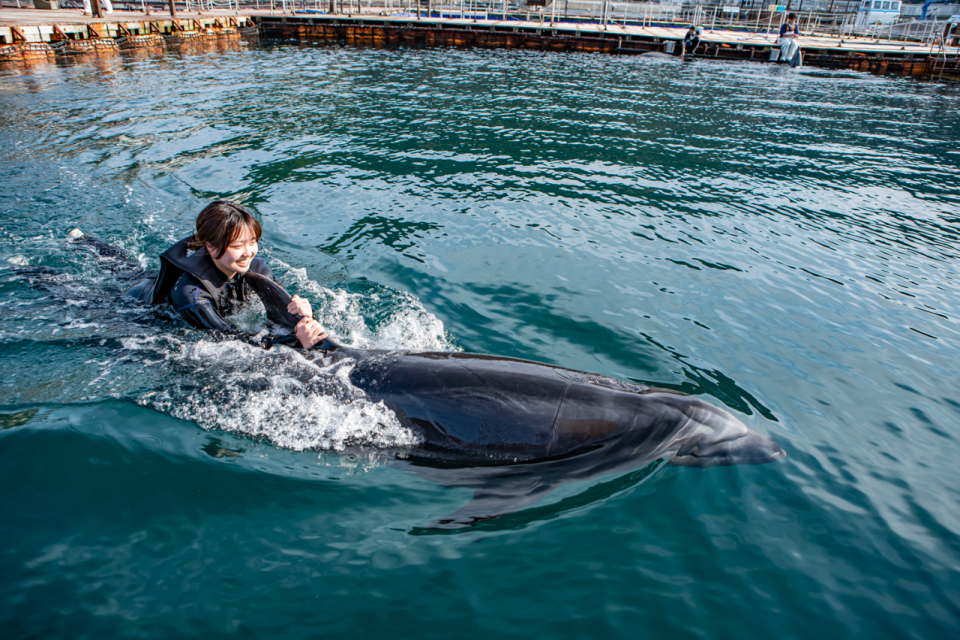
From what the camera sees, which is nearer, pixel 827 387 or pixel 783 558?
pixel 783 558

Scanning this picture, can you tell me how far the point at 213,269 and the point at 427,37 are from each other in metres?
35.0

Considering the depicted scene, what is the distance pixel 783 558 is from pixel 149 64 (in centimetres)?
2745

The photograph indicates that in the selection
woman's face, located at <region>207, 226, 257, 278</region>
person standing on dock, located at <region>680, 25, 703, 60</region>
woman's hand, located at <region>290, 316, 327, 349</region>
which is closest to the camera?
woman's hand, located at <region>290, 316, 327, 349</region>

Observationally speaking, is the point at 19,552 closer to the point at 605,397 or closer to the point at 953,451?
the point at 605,397

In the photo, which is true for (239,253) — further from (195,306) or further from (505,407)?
(505,407)

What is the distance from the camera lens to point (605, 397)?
143 inches

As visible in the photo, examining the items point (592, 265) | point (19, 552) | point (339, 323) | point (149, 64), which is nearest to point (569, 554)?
point (19, 552)

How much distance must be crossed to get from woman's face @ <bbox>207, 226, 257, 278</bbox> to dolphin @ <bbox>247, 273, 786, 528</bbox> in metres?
1.71

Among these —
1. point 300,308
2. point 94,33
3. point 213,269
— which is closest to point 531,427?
point 300,308

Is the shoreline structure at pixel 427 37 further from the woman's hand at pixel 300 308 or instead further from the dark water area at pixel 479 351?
the woman's hand at pixel 300 308

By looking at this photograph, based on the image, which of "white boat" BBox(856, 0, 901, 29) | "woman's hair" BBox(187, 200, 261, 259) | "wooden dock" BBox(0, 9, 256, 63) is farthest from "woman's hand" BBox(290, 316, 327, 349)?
"white boat" BBox(856, 0, 901, 29)

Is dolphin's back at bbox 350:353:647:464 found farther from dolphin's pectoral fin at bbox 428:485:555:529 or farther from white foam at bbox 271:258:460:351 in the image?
white foam at bbox 271:258:460:351

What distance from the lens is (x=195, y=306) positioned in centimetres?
449

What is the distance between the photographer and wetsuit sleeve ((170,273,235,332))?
4492 mm
